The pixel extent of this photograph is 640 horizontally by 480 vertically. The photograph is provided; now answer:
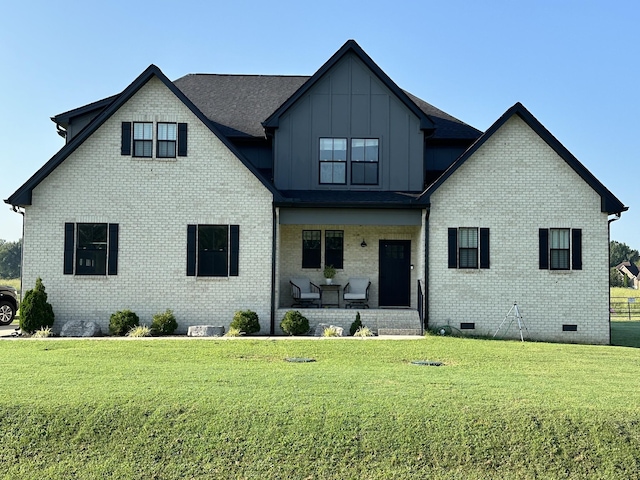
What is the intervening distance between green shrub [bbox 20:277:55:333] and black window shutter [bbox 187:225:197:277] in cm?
397

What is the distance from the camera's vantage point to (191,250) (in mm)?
18000

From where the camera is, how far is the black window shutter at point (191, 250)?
1797cm

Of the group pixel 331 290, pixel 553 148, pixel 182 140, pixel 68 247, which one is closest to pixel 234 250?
pixel 182 140

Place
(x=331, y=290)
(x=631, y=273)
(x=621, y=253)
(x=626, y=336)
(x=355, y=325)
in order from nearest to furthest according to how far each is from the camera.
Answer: (x=355, y=325) < (x=331, y=290) < (x=626, y=336) < (x=631, y=273) < (x=621, y=253)

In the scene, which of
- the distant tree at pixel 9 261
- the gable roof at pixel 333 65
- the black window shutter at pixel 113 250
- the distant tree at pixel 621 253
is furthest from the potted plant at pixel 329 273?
the distant tree at pixel 621 253

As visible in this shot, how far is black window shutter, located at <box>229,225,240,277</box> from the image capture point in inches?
709

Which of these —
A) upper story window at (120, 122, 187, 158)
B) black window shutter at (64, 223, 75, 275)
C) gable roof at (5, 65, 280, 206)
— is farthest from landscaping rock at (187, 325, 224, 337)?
upper story window at (120, 122, 187, 158)

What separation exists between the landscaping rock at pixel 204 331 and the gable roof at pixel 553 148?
682 centimetres

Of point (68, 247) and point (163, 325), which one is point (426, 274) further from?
point (68, 247)

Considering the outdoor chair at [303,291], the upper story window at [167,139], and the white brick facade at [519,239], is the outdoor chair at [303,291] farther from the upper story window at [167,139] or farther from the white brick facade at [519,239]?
the upper story window at [167,139]

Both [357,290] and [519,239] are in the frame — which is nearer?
[519,239]

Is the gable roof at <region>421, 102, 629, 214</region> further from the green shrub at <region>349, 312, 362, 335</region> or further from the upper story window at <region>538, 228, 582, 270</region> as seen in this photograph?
the green shrub at <region>349, 312, 362, 335</region>

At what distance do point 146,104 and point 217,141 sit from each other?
228 centimetres

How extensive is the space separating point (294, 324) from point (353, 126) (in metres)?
6.49
